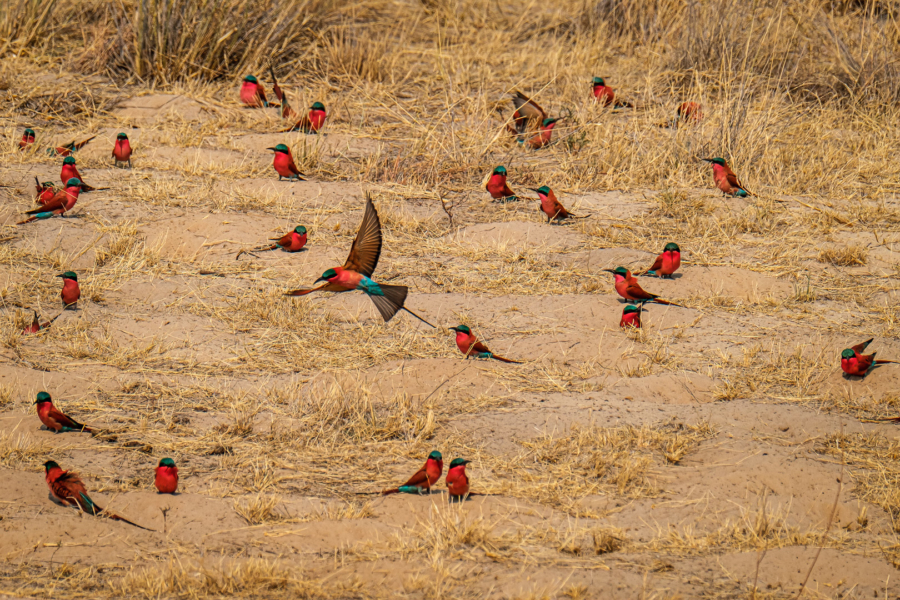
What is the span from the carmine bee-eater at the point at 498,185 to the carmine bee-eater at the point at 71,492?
162 inches

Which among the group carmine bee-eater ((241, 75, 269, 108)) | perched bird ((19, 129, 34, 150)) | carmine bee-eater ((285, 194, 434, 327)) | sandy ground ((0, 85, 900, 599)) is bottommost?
sandy ground ((0, 85, 900, 599))

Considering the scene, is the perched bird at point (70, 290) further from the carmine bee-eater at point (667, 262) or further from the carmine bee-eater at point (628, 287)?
the carmine bee-eater at point (667, 262)

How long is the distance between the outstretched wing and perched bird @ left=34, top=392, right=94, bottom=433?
57.4 inches

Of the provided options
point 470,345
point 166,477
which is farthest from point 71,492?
point 470,345

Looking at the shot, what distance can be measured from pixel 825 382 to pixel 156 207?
15.2 ft

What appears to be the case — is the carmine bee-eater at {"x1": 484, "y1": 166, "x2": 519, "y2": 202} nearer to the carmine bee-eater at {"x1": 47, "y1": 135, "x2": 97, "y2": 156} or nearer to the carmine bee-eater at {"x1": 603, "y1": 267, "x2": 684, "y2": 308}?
the carmine bee-eater at {"x1": 603, "y1": 267, "x2": 684, "y2": 308}

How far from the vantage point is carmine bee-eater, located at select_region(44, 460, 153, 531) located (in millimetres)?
3904

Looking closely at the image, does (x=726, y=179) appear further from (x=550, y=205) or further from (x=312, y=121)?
(x=312, y=121)

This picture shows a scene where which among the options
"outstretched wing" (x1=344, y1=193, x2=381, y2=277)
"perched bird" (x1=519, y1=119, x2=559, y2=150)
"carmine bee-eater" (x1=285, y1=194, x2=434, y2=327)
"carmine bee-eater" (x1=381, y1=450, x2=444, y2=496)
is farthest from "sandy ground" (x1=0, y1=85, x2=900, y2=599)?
"perched bird" (x1=519, y1=119, x2=559, y2=150)

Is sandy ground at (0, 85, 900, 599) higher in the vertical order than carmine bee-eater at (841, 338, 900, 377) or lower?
lower

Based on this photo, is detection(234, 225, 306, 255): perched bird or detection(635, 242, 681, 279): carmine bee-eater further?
detection(234, 225, 306, 255): perched bird

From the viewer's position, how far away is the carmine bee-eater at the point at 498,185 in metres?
7.30

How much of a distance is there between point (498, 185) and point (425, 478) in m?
3.62

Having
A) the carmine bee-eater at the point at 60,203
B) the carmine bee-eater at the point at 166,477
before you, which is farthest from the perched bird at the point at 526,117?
the carmine bee-eater at the point at 166,477
